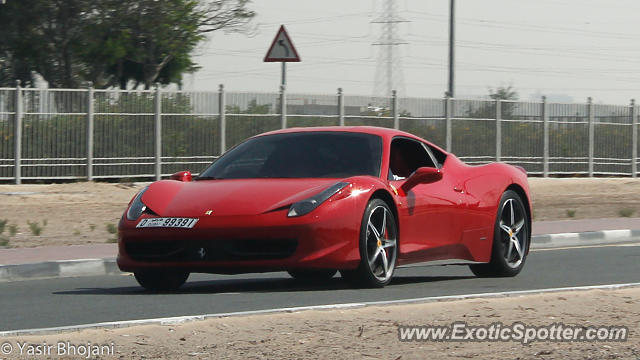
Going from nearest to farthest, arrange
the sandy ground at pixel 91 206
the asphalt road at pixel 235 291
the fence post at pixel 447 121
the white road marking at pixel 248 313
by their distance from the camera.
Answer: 1. the white road marking at pixel 248 313
2. the asphalt road at pixel 235 291
3. the sandy ground at pixel 91 206
4. the fence post at pixel 447 121

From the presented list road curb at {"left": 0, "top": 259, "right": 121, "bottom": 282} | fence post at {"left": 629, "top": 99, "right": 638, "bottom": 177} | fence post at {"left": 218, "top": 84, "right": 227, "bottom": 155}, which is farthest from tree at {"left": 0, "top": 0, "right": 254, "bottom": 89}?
road curb at {"left": 0, "top": 259, "right": 121, "bottom": 282}

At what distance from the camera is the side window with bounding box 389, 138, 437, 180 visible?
1094 centimetres

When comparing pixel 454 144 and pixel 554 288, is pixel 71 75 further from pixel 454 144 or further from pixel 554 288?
pixel 554 288

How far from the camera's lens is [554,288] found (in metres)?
10.4

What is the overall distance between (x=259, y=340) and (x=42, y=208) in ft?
54.9

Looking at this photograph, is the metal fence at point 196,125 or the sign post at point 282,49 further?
the metal fence at point 196,125

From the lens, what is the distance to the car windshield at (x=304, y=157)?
10312 millimetres

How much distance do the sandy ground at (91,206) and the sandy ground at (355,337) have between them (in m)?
8.41

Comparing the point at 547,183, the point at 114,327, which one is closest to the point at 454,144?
the point at 547,183

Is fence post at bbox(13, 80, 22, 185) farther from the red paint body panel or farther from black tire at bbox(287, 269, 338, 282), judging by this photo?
the red paint body panel

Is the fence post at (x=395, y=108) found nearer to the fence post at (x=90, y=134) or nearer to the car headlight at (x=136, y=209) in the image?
the fence post at (x=90, y=134)

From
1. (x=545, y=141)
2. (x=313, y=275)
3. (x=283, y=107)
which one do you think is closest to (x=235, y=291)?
(x=313, y=275)

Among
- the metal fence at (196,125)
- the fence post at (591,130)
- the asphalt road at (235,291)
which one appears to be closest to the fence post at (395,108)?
the metal fence at (196,125)

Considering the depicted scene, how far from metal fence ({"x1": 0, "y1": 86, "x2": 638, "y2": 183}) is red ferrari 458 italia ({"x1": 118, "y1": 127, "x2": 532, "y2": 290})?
16.1 metres
